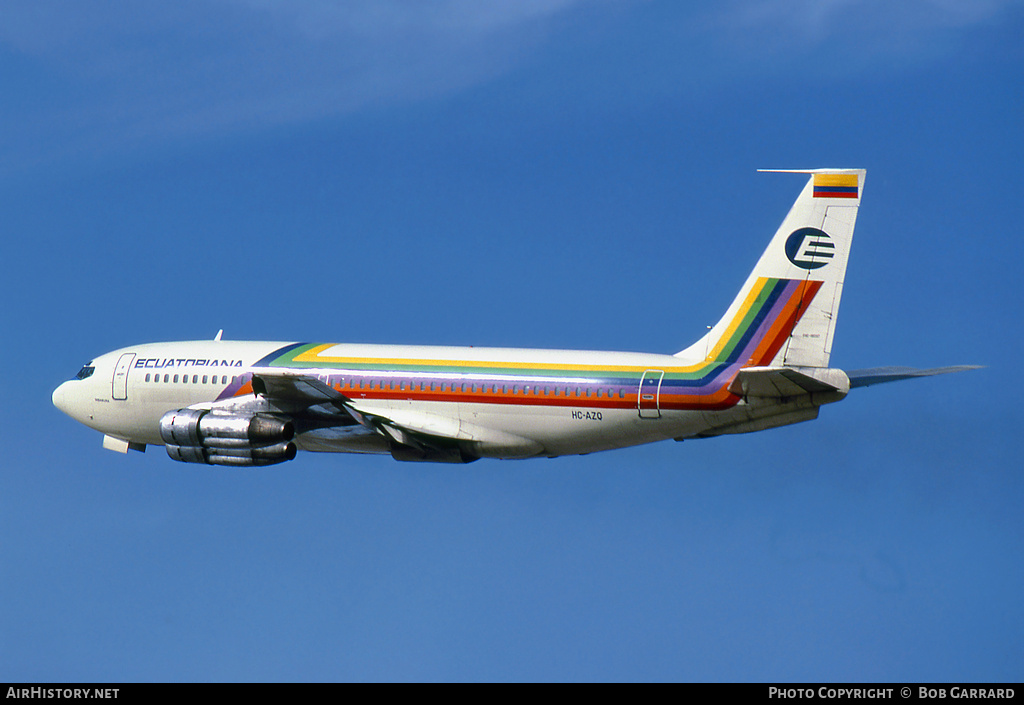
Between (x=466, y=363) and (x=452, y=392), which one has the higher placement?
(x=466, y=363)

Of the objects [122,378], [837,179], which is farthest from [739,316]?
[122,378]

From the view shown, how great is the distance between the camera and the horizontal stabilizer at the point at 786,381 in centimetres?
4400

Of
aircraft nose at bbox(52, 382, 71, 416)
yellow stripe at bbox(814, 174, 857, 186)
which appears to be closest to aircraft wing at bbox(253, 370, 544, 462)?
aircraft nose at bbox(52, 382, 71, 416)

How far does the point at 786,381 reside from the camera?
44344 millimetres

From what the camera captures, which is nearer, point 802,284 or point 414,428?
point 802,284

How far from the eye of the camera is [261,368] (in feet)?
175

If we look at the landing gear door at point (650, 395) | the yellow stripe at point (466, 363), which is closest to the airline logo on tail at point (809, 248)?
the yellow stripe at point (466, 363)

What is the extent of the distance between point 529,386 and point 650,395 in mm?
4431

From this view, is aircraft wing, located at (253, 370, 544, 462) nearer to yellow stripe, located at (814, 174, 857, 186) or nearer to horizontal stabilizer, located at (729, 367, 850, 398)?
horizontal stabilizer, located at (729, 367, 850, 398)

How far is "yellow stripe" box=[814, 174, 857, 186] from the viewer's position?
4594 centimetres

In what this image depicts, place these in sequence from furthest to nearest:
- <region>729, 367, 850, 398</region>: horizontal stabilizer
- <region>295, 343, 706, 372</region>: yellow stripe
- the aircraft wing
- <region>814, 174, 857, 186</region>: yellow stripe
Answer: the aircraft wing, <region>295, 343, 706, 372</region>: yellow stripe, <region>814, 174, 857, 186</region>: yellow stripe, <region>729, 367, 850, 398</region>: horizontal stabilizer

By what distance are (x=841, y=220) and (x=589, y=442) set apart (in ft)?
36.9

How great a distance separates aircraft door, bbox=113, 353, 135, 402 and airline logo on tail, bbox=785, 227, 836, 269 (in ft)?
86.4

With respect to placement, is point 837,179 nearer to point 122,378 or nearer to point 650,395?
point 650,395
